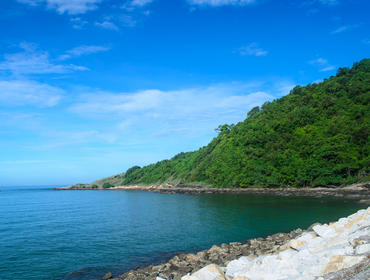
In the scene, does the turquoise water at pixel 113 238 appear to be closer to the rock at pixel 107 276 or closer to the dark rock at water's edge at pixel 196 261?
the rock at pixel 107 276

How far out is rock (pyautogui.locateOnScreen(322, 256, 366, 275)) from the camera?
8711 millimetres

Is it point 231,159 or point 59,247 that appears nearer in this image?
point 59,247

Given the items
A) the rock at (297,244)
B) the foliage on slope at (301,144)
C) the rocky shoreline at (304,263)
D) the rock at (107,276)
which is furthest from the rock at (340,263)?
the foliage on slope at (301,144)

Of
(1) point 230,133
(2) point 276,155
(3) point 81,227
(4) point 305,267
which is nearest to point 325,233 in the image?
(4) point 305,267

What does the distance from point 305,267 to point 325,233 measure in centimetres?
599

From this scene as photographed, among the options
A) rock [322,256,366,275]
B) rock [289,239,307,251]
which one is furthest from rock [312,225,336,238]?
rock [322,256,366,275]

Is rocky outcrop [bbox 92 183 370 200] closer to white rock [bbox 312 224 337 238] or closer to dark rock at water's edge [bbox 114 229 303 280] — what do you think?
dark rock at water's edge [bbox 114 229 303 280]

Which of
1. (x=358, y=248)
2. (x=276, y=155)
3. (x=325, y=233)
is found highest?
(x=276, y=155)

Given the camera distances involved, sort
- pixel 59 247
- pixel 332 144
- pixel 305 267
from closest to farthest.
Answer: pixel 305 267, pixel 59 247, pixel 332 144

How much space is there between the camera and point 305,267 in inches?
408

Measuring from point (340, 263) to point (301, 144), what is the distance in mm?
83797

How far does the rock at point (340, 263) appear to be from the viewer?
8.71m

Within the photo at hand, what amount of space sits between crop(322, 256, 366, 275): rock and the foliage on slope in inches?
2804

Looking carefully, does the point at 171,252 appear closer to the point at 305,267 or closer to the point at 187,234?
the point at 187,234
